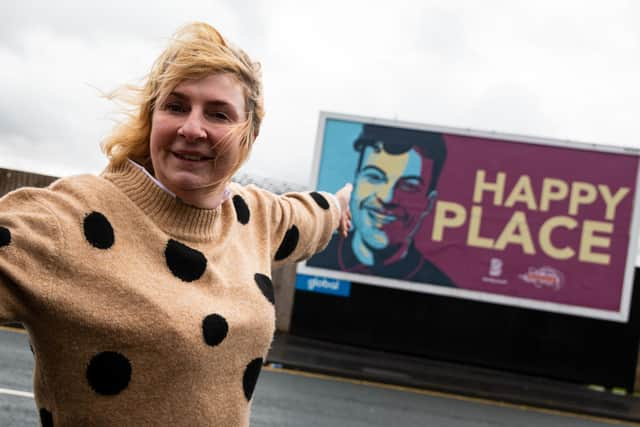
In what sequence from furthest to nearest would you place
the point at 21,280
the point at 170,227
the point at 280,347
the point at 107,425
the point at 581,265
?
the point at 581,265 < the point at 280,347 < the point at 170,227 < the point at 107,425 < the point at 21,280

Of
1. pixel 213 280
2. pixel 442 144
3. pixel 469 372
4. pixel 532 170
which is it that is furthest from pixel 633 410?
pixel 213 280

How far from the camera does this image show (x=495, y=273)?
38.2ft

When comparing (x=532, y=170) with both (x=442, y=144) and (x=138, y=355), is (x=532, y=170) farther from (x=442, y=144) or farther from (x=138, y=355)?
(x=138, y=355)

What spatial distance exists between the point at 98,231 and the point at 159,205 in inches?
6.7

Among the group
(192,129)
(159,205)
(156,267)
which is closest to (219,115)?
(192,129)

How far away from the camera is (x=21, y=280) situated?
118 cm

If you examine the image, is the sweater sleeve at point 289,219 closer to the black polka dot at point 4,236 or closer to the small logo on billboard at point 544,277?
the black polka dot at point 4,236

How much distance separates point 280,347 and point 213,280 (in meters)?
8.96

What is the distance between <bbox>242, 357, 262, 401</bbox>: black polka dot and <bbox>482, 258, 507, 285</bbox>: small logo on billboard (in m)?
10.4

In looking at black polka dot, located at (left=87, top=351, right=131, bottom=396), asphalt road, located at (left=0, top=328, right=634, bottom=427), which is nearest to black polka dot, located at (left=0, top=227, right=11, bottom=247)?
black polka dot, located at (left=87, top=351, right=131, bottom=396)

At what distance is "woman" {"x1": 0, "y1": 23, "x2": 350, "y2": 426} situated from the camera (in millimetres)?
1250

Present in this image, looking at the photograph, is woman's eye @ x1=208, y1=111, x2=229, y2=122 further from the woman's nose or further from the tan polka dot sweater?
the tan polka dot sweater

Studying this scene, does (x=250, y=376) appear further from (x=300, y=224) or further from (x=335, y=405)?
(x=335, y=405)

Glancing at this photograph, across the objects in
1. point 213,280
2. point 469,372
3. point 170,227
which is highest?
point 170,227
